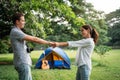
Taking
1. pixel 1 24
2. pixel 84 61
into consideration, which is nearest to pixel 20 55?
pixel 84 61

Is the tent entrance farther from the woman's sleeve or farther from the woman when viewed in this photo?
the woman's sleeve

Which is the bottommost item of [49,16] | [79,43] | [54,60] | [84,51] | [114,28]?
[54,60]

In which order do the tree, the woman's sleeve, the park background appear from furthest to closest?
the tree < the park background < the woman's sleeve

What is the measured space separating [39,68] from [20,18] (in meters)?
9.66

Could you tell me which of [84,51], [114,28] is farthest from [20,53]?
[114,28]

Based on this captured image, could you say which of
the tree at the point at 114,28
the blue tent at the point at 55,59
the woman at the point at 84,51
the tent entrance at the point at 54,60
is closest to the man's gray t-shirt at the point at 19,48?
the woman at the point at 84,51

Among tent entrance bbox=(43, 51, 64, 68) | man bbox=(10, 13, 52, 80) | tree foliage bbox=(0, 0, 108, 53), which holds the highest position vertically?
tree foliage bbox=(0, 0, 108, 53)

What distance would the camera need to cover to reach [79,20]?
46.6 ft

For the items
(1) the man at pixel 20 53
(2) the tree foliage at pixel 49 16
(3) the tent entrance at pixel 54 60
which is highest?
(2) the tree foliage at pixel 49 16

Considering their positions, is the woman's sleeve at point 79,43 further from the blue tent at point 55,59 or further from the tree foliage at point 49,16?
the blue tent at point 55,59

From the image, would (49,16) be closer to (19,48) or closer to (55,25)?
(55,25)

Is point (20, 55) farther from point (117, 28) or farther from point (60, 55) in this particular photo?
point (117, 28)

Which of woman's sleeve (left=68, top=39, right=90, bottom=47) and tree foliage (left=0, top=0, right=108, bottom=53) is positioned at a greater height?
tree foliage (left=0, top=0, right=108, bottom=53)

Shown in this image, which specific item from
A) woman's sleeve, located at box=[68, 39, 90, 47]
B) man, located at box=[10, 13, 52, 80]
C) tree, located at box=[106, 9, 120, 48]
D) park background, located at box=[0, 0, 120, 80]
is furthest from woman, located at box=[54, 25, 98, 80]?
tree, located at box=[106, 9, 120, 48]
